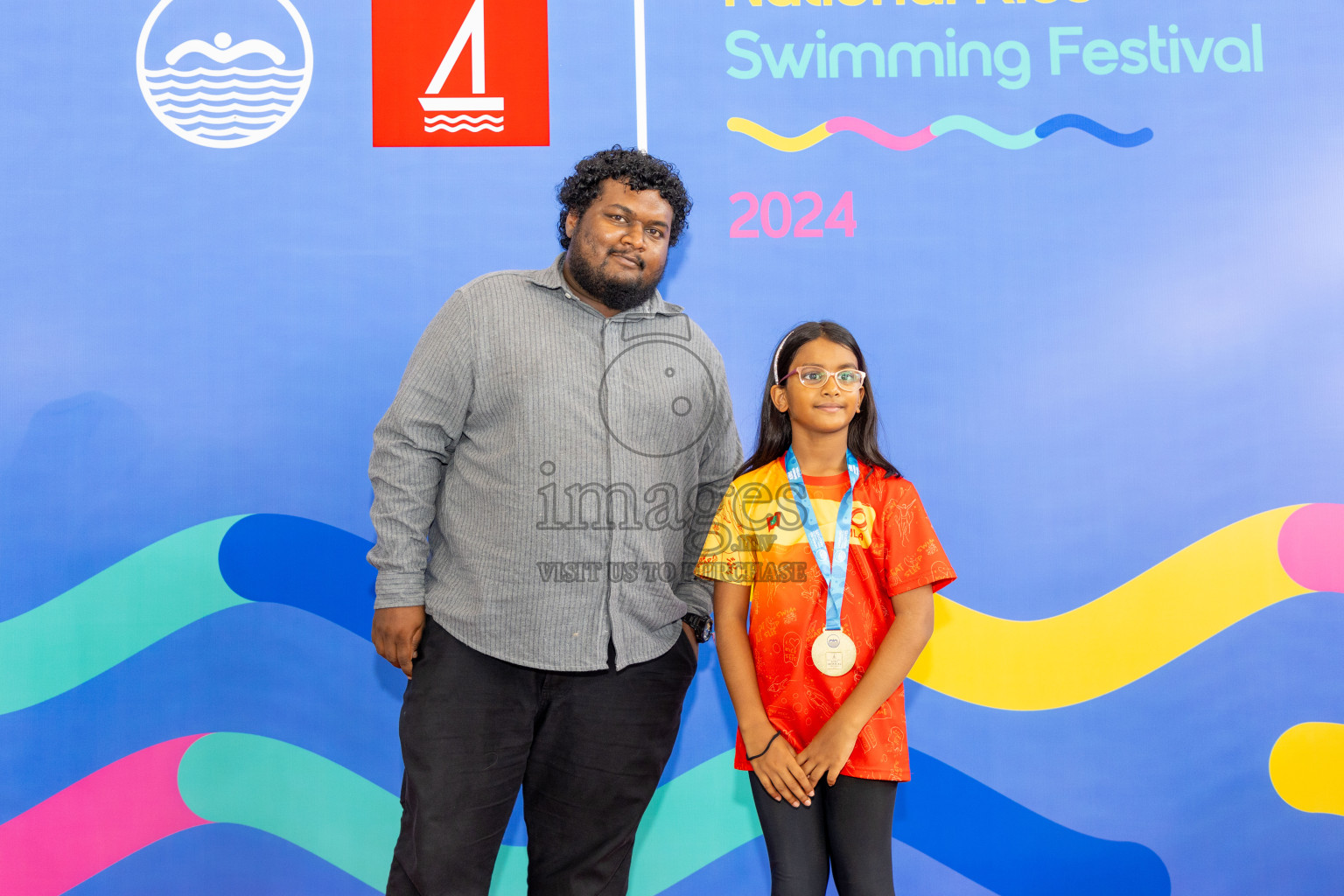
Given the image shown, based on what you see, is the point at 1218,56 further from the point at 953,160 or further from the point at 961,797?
the point at 961,797

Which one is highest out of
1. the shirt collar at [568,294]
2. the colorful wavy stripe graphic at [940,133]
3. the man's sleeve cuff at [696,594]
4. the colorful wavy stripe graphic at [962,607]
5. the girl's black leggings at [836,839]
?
the colorful wavy stripe graphic at [940,133]

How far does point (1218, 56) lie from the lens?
2.35 metres

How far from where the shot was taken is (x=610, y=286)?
5.65ft

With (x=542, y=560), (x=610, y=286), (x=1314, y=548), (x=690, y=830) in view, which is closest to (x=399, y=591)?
(x=542, y=560)

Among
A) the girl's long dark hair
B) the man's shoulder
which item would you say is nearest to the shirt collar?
the man's shoulder

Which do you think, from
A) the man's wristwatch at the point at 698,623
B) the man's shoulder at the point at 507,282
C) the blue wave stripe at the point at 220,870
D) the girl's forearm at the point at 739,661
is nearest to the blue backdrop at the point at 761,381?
the blue wave stripe at the point at 220,870

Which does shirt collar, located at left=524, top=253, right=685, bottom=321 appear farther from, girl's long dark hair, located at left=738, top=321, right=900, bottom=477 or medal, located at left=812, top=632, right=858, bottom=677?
medal, located at left=812, top=632, right=858, bottom=677

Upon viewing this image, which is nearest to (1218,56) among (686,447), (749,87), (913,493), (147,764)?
(749,87)

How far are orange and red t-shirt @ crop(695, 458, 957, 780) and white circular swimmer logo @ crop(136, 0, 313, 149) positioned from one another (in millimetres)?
1691

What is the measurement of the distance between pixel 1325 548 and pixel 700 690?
175 centimetres

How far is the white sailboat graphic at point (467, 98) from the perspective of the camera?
Answer: 2.28 metres

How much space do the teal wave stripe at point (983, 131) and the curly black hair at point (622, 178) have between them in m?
0.91

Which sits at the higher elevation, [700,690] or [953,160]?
[953,160]

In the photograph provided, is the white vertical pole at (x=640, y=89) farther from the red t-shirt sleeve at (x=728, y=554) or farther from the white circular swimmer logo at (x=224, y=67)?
the red t-shirt sleeve at (x=728, y=554)
